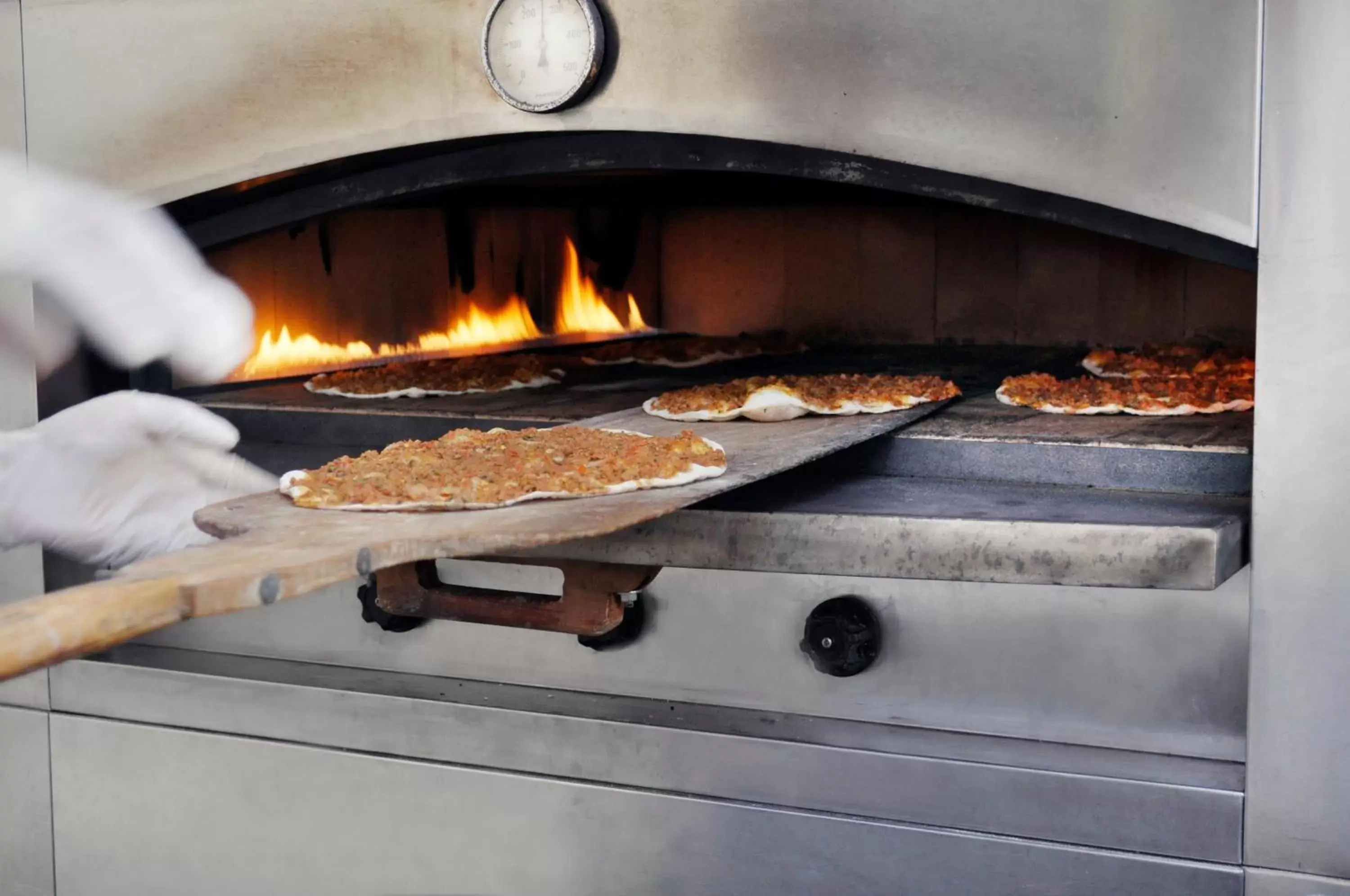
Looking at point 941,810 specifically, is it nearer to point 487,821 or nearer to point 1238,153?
point 487,821

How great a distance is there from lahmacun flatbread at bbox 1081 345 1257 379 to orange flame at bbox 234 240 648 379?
1.40 meters

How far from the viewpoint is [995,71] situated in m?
1.73

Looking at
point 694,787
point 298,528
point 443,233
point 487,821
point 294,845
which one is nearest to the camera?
point 298,528

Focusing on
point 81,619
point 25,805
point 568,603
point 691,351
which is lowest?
point 25,805

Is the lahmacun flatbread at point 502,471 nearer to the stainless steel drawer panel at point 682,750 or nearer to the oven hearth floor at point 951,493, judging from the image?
the oven hearth floor at point 951,493

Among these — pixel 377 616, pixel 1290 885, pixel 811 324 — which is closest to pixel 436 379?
pixel 377 616

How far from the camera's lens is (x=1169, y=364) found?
2.71m

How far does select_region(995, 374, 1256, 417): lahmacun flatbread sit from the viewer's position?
219cm

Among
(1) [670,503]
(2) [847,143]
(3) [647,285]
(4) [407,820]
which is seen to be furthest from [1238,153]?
(3) [647,285]

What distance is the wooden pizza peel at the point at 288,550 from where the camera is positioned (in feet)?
3.00

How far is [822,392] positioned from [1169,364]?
0.87 m

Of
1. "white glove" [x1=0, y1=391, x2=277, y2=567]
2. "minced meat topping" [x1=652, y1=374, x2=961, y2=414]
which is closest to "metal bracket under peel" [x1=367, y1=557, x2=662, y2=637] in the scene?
"white glove" [x1=0, y1=391, x2=277, y2=567]

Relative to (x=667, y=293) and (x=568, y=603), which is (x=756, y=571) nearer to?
(x=568, y=603)

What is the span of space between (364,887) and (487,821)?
0.95 feet
